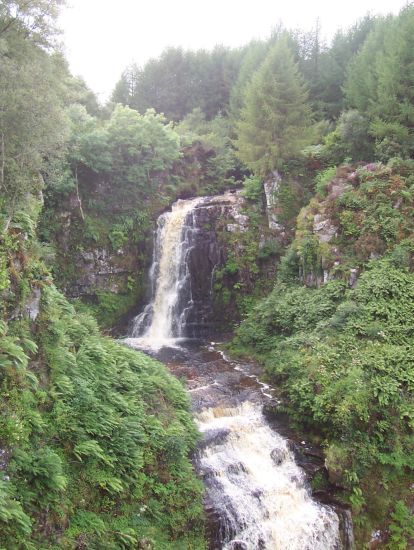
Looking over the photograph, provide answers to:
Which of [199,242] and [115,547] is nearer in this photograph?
[115,547]

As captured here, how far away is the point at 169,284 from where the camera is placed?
2264 cm

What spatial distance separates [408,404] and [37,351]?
10.6 m

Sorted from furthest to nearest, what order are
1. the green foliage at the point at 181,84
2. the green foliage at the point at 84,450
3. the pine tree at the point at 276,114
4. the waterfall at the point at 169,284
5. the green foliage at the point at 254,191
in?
the green foliage at the point at 181,84, the green foliage at the point at 254,191, the pine tree at the point at 276,114, the waterfall at the point at 169,284, the green foliage at the point at 84,450

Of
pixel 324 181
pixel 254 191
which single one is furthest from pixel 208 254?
pixel 324 181

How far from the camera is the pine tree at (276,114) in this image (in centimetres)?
2338

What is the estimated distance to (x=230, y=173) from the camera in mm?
30828

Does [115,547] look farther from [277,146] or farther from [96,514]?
[277,146]

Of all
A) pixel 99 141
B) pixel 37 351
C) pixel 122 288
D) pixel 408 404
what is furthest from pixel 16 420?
pixel 99 141

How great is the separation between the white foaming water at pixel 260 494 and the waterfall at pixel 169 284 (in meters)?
9.48

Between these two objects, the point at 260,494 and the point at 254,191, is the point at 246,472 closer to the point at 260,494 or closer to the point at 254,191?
the point at 260,494

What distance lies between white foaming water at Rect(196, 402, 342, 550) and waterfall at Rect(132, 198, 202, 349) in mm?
9478

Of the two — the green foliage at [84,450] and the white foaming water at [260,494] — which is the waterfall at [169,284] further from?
the green foliage at [84,450]

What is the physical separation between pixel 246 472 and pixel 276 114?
1952cm

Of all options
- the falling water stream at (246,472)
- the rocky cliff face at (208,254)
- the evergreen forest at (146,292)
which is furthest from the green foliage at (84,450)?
the rocky cliff face at (208,254)
